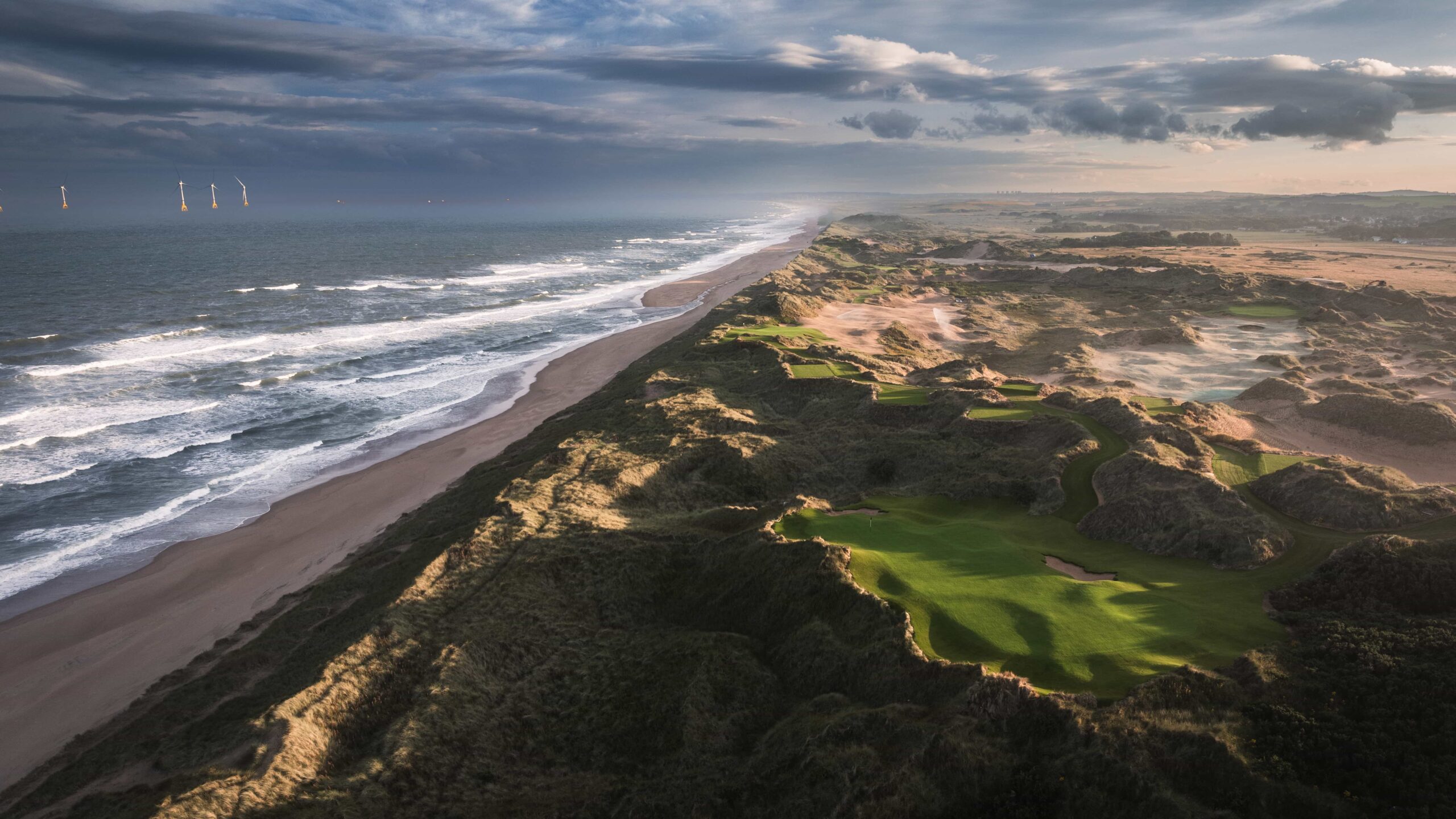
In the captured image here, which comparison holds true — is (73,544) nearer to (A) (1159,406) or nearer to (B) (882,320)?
(A) (1159,406)

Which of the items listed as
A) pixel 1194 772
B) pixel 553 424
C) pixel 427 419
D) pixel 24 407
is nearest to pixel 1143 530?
pixel 1194 772

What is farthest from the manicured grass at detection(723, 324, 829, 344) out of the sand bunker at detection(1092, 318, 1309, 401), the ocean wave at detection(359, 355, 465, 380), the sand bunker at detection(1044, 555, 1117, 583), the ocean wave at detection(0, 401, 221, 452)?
the ocean wave at detection(0, 401, 221, 452)

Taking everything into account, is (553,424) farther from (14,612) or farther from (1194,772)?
(1194,772)

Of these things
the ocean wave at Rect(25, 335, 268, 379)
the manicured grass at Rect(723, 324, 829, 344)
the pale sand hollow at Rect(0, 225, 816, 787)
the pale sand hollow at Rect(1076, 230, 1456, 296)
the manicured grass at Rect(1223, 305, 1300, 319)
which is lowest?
the pale sand hollow at Rect(0, 225, 816, 787)

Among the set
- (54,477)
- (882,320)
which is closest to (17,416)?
(54,477)

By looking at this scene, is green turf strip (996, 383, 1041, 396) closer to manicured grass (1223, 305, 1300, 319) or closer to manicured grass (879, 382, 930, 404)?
manicured grass (879, 382, 930, 404)

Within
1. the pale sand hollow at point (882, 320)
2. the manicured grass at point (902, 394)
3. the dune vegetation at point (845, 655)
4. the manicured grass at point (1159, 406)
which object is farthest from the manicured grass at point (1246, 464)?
the pale sand hollow at point (882, 320)
